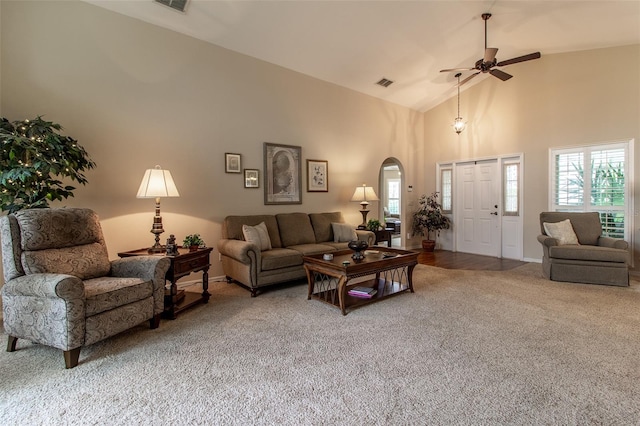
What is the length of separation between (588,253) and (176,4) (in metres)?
5.93

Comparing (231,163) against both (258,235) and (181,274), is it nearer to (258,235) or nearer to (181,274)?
(258,235)

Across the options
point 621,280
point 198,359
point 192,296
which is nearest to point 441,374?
point 198,359

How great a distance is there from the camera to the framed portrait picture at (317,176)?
545 centimetres

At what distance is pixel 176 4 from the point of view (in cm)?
356

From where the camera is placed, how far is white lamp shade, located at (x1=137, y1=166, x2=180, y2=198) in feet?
10.7

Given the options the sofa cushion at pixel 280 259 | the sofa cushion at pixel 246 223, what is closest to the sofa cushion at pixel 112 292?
the sofa cushion at pixel 280 259

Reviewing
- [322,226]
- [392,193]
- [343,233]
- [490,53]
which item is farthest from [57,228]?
[392,193]

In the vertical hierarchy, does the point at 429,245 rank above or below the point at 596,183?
below

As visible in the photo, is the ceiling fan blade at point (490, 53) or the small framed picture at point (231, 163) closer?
the ceiling fan blade at point (490, 53)

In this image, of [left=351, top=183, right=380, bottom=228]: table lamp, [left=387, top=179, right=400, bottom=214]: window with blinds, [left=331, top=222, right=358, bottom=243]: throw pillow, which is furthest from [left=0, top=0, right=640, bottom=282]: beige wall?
[left=387, top=179, right=400, bottom=214]: window with blinds

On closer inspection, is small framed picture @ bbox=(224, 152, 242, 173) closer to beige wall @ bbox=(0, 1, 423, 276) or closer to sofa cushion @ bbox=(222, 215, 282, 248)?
beige wall @ bbox=(0, 1, 423, 276)

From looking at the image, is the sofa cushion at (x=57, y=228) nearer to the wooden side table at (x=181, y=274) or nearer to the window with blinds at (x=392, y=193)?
the wooden side table at (x=181, y=274)

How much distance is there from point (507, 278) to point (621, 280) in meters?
1.27

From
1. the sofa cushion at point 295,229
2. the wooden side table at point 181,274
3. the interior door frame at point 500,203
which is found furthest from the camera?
the interior door frame at point 500,203
